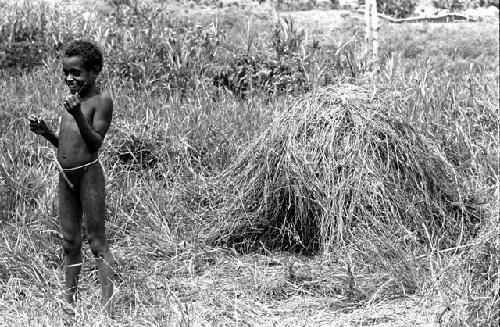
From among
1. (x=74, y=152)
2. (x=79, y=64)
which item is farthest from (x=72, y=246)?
(x=79, y=64)

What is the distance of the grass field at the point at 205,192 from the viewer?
377 centimetres

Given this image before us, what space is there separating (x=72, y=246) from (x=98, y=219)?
7.9 inches

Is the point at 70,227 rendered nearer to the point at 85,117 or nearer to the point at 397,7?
the point at 85,117

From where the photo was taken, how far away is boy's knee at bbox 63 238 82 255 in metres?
3.66

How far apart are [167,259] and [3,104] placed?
254 centimetres

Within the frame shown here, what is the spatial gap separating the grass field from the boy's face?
0.93 meters

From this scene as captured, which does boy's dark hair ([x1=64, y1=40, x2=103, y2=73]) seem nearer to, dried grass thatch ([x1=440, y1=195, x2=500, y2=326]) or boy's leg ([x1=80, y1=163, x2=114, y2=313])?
boy's leg ([x1=80, y1=163, x2=114, y2=313])

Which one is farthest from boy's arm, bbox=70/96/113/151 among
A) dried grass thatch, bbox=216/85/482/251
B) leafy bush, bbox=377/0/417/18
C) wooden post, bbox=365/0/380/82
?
leafy bush, bbox=377/0/417/18

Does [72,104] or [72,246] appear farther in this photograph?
[72,246]

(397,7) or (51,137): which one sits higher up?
(51,137)

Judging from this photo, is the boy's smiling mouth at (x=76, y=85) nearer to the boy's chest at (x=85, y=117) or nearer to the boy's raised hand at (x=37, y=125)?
the boy's chest at (x=85, y=117)

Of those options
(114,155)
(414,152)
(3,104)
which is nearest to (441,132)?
(414,152)

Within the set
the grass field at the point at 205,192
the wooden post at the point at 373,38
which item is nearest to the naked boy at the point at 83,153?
the grass field at the point at 205,192

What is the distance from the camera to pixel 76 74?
11.5ft
